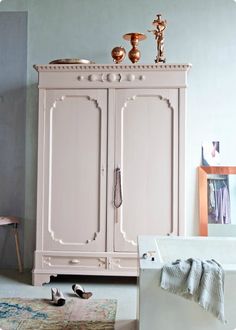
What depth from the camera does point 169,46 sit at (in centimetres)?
365

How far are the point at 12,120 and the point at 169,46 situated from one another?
1760 millimetres

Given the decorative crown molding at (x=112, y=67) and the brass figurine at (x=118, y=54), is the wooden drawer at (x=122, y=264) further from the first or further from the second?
the brass figurine at (x=118, y=54)

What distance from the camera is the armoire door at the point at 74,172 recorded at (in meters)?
3.15

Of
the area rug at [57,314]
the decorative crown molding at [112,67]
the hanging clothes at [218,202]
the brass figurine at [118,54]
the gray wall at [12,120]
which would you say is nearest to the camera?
the area rug at [57,314]

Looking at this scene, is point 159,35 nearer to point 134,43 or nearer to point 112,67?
point 134,43

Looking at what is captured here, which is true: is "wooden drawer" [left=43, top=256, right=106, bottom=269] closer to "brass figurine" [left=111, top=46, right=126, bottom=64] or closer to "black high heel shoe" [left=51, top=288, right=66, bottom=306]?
"black high heel shoe" [left=51, top=288, right=66, bottom=306]

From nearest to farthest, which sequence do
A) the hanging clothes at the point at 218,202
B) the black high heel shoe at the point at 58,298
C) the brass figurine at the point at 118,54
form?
1. the black high heel shoe at the point at 58,298
2. the brass figurine at the point at 118,54
3. the hanging clothes at the point at 218,202

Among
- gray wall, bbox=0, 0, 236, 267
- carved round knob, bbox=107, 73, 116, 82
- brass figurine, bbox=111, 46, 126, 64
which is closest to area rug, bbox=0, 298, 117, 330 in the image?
gray wall, bbox=0, 0, 236, 267

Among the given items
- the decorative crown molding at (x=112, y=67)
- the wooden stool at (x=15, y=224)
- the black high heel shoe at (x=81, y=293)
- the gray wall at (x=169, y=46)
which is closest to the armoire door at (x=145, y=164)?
the decorative crown molding at (x=112, y=67)

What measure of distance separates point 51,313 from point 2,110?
2.13 meters

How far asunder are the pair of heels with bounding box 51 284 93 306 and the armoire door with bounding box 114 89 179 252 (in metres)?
0.47

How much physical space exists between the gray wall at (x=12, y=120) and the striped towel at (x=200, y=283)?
89.3 inches

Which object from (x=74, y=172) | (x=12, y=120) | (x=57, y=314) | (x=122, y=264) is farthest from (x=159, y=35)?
(x=57, y=314)

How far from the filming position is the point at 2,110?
12.3ft
